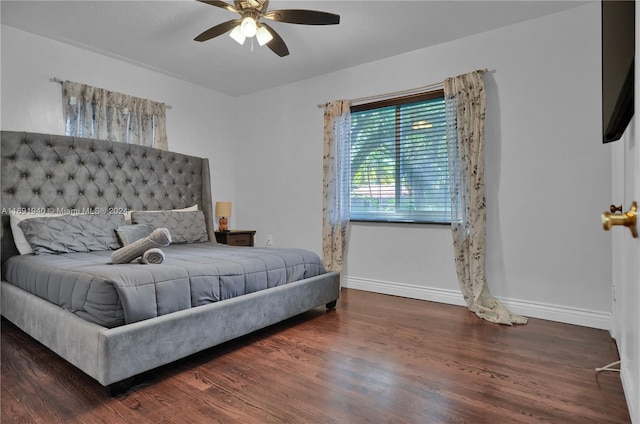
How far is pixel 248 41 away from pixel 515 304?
3.20 meters

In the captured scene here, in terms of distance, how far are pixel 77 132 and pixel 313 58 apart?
2304 mm

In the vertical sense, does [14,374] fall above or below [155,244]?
below

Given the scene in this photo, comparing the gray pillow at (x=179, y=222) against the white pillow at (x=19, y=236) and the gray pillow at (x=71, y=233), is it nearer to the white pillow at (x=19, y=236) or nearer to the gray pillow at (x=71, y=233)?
the gray pillow at (x=71, y=233)

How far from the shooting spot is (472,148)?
307 centimetres

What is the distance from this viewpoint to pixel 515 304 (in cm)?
297

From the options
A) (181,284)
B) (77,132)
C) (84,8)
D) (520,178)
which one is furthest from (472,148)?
(77,132)

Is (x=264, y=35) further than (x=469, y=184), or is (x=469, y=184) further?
(x=469, y=184)

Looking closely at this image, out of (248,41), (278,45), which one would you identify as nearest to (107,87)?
(248,41)

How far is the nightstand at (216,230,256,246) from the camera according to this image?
4.13 meters

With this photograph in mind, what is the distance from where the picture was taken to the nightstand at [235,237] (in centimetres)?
413

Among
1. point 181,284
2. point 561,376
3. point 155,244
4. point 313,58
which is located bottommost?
point 561,376

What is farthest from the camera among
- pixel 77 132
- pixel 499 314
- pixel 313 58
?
pixel 313 58

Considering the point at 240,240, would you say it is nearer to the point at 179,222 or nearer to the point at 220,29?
the point at 179,222

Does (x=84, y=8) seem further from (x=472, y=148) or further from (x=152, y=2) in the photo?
(x=472, y=148)
